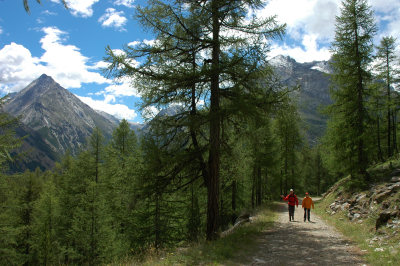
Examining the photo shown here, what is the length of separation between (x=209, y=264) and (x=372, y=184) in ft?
38.6

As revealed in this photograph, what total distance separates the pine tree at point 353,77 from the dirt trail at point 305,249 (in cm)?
748

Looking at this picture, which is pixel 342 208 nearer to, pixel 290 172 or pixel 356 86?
pixel 356 86

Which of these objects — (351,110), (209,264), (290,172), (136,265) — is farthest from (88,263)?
(290,172)

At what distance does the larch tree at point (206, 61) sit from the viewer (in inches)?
315

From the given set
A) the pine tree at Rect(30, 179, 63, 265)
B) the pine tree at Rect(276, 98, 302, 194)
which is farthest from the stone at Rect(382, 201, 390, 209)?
the pine tree at Rect(30, 179, 63, 265)

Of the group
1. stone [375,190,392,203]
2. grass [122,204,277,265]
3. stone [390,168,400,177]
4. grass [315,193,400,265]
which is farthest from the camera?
stone [390,168,400,177]

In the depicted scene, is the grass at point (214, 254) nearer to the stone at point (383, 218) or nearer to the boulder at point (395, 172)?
the stone at point (383, 218)

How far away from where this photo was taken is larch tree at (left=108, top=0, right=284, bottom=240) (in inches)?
315

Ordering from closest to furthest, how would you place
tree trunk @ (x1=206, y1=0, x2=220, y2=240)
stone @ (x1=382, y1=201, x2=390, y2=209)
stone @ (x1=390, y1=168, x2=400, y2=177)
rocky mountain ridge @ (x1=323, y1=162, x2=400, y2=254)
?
rocky mountain ridge @ (x1=323, y1=162, x2=400, y2=254), tree trunk @ (x1=206, y1=0, x2=220, y2=240), stone @ (x1=382, y1=201, x2=390, y2=209), stone @ (x1=390, y1=168, x2=400, y2=177)

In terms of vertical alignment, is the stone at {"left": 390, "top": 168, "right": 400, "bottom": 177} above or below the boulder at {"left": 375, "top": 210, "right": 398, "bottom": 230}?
above

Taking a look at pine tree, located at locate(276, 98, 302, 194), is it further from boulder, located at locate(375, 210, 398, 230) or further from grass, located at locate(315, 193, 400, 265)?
boulder, located at locate(375, 210, 398, 230)

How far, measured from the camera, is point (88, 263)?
1722cm

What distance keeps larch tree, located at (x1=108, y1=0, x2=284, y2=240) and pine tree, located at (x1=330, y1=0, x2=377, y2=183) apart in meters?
9.97

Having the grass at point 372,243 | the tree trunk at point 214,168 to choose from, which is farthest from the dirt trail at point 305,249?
the tree trunk at point 214,168
